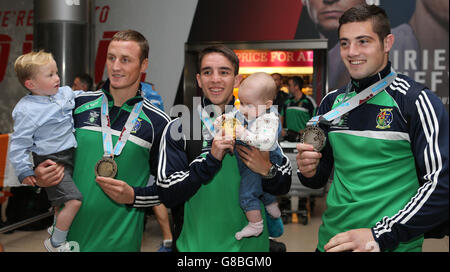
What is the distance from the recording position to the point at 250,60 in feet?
30.4

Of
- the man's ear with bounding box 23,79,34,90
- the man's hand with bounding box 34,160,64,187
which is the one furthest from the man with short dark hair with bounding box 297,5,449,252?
the man's ear with bounding box 23,79,34,90

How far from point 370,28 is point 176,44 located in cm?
705

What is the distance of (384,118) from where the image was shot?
1.64m

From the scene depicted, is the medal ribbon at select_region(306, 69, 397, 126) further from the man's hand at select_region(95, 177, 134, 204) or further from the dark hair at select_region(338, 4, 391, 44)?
the man's hand at select_region(95, 177, 134, 204)

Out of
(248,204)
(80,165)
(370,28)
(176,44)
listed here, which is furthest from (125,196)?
(176,44)

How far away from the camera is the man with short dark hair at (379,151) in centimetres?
149

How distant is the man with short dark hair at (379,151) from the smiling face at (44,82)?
126 cm

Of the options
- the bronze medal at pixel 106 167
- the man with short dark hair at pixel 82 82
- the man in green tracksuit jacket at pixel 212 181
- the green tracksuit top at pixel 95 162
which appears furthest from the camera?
the man with short dark hair at pixel 82 82

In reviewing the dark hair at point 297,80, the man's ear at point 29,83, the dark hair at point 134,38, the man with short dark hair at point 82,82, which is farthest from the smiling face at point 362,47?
the dark hair at point 297,80

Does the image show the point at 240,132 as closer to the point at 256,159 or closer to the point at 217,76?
the point at 256,159

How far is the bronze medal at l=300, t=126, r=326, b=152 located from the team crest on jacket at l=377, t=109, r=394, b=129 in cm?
21

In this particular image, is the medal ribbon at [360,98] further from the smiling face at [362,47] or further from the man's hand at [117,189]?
the man's hand at [117,189]

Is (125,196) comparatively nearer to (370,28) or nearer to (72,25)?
(370,28)

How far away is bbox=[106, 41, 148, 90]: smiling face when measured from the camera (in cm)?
200
